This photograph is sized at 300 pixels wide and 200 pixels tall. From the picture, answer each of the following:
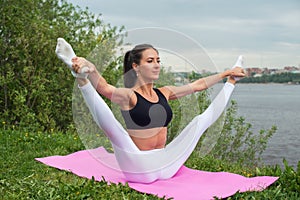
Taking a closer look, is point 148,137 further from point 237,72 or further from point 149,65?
point 237,72

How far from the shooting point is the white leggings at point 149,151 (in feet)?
12.6

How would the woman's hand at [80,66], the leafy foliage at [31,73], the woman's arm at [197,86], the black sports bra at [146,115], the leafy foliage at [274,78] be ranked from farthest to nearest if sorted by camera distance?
the leafy foliage at [31,73]
the leafy foliage at [274,78]
the woman's arm at [197,86]
the black sports bra at [146,115]
the woman's hand at [80,66]

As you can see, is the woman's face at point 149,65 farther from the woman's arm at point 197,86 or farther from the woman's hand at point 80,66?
the woman's hand at point 80,66

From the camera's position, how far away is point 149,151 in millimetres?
4234

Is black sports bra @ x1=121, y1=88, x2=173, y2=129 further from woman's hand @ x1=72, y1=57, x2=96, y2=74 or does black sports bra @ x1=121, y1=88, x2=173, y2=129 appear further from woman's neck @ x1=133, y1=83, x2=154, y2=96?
woman's hand @ x1=72, y1=57, x2=96, y2=74

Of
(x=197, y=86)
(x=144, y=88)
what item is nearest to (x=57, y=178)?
(x=144, y=88)

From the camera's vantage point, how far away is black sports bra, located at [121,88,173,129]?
4.14 m

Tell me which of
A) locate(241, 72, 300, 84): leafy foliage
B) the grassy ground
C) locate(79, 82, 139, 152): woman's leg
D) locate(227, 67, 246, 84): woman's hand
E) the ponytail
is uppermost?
locate(241, 72, 300, 84): leafy foliage

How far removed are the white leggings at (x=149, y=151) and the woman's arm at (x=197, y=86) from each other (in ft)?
0.32

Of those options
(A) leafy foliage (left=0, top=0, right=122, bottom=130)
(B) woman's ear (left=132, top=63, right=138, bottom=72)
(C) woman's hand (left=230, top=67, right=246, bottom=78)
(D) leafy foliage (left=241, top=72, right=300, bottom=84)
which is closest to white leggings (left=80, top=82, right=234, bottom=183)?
(C) woman's hand (left=230, top=67, right=246, bottom=78)

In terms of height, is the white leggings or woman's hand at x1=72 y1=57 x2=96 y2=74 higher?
woman's hand at x1=72 y1=57 x2=96 y2=74

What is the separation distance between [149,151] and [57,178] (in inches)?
32.1

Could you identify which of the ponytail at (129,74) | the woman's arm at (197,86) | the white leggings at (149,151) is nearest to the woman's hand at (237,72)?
the woman's arm at (197,86)

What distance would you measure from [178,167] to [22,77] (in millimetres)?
4157
